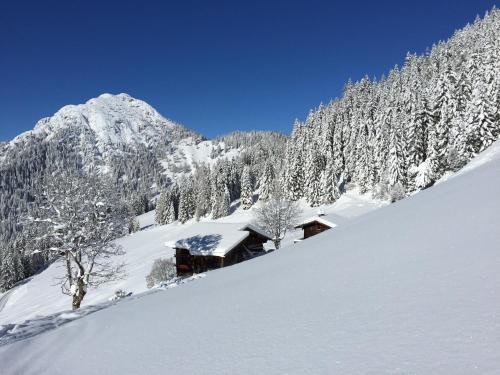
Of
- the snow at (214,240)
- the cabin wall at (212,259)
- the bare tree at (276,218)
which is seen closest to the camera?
the snow at (214,240)

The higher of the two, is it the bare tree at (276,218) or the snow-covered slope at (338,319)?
the bare tree at (276,218)

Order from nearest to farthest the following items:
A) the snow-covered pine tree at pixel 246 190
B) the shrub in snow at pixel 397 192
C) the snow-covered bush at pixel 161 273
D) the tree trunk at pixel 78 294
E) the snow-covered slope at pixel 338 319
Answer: the snow-covered slope at pixel 338 319
the tree trunk at pixel 78 294
the snow-covered bush at pixel 161 273
the shrub in snow at pixel 397 192
the snow-covered pine tree at pixel 246 190

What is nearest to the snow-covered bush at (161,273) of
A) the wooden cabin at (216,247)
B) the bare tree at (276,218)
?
the wooden cabin at (216,247)

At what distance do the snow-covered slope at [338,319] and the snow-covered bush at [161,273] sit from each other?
2998cm

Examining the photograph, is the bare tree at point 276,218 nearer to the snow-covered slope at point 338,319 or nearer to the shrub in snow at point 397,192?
the shrub in snow at point 397,192

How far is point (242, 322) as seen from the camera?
5379 millimetres

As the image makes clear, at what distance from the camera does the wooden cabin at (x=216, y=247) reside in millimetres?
32250

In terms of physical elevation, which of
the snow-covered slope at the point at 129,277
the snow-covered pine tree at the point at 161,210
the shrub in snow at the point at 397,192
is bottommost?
the snow-covered slope at the point at 129,277

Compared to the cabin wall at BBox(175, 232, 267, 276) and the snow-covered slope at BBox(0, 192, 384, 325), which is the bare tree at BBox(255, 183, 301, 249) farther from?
the cabin wall at BBox(175, 232, 267, 276)

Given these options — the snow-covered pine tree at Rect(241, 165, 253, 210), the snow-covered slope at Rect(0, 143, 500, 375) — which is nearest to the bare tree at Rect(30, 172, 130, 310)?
the snow-covered slope at Rect(0, 143, 500, 375)

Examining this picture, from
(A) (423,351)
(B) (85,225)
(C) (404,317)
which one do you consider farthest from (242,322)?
(B) (85,225)

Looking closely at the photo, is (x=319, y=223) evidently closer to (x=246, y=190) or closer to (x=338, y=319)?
(x=338, y=319)

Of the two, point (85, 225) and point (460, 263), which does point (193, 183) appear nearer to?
point (85, 225)

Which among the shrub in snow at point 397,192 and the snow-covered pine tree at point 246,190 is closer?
the shrub in snow at point 397,192
